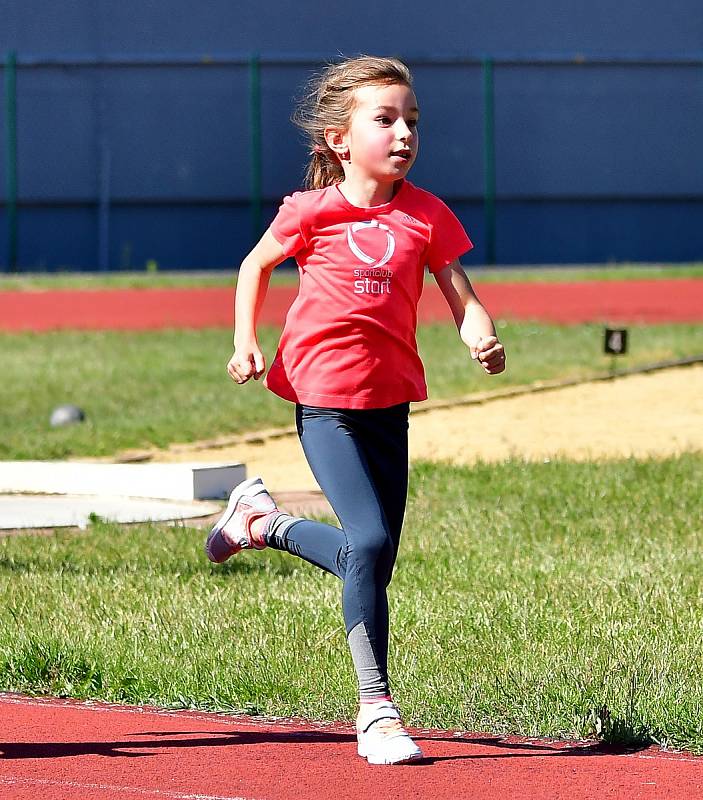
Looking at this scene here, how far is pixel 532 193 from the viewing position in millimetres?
29844

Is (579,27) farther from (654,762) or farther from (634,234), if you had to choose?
(654,762)

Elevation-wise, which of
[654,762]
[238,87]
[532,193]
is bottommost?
[654,762]

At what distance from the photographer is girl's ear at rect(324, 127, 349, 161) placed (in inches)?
186

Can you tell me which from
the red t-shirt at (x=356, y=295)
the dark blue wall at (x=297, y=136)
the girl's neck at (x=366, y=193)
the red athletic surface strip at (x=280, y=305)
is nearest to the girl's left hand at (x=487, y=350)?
the red t-shirt at (x=356, y=295)

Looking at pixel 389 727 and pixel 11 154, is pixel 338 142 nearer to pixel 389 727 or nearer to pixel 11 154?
pixel 389 727

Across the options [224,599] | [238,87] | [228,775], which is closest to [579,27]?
[238,87]

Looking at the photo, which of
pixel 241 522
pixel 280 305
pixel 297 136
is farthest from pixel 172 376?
pixel 297 136

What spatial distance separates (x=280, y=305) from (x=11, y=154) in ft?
28.7

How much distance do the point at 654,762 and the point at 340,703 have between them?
99cm

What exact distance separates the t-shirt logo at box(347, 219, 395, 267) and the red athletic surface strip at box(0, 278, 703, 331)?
601 inches

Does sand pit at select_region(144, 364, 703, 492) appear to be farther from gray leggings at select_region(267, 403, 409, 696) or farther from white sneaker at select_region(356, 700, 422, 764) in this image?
white sneaker at select_region(356, 700, 422, 764)

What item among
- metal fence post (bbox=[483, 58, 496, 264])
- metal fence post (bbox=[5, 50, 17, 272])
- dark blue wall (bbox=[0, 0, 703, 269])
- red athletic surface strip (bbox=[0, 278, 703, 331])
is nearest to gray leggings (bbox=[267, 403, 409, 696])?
red athletic surface strip (bbox=[0, 278, 703, 331])

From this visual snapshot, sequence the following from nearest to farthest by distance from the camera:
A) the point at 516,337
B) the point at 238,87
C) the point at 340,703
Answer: the point at 340,703 < the point at 516,337 < the point at 238,87

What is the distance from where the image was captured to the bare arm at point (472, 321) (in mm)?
4543
